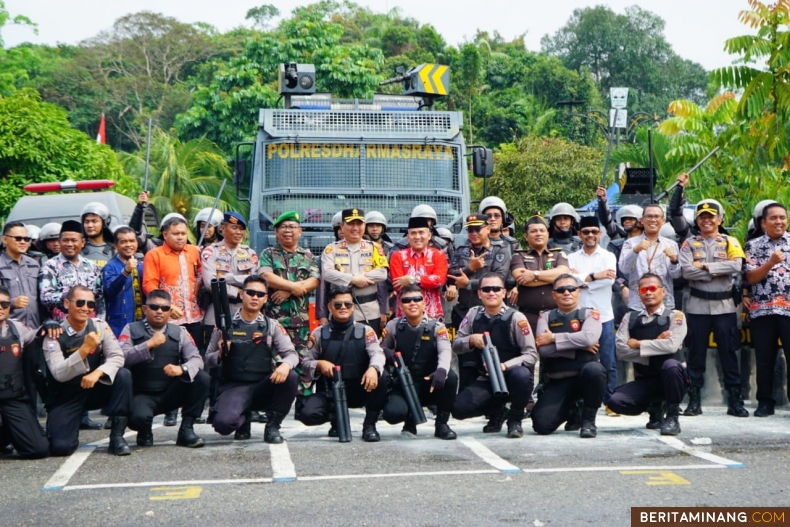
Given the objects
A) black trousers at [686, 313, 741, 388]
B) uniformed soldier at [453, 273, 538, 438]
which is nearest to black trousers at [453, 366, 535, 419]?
uniformed soldier at [453, 273, 538, 438]

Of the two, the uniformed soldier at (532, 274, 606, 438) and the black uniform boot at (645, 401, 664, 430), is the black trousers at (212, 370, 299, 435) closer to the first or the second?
the uniformed soldier at (532, 274, 606, 438)

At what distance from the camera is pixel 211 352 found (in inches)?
376

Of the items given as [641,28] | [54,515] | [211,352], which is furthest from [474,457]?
[641,28]

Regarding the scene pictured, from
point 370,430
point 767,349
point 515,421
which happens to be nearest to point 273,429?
point 370,430

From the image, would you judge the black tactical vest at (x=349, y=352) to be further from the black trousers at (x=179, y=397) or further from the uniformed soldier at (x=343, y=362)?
the black trousers at (x=179, y=397)

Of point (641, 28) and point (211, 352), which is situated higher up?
point (641, 28)

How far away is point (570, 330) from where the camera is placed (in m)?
9.69

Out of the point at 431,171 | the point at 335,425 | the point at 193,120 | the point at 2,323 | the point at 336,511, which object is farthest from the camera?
the point at 193,120

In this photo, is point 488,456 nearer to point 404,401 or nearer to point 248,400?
point 404,401

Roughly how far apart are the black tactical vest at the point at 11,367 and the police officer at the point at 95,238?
6.00ft

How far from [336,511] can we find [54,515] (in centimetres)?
163

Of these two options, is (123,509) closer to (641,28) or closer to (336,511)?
(336,511)

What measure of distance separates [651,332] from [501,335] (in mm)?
1261

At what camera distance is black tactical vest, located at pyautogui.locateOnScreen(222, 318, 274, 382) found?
9.46 m
